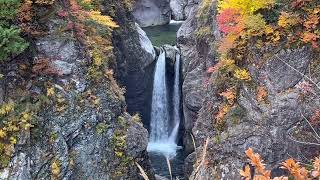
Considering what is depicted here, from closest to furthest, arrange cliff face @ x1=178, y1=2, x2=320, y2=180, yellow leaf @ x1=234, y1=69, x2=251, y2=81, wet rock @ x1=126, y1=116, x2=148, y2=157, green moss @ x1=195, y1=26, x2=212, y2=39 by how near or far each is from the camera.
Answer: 1. cliff face @ x1=178, y1=2, x2=320, y2=180
2. yellow leaf @ x1=234, y1=69, x2=251, y2=81
3. wet rock @ x1=126, y1=116, x2=148, y2=157
4. green moss @ x1=195, y1=26, x2=212, y2=39

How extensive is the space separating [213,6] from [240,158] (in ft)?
33.0

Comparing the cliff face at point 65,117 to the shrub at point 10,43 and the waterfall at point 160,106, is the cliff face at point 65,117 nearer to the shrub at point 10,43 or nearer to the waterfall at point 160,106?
the shrub at point 10,43

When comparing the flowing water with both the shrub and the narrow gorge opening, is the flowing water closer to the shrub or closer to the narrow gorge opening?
the narrow gorge opening

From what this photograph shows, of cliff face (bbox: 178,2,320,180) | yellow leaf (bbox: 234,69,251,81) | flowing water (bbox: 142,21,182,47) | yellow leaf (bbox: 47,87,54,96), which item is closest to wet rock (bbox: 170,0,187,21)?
flowing water (bbox: 142,21,182,47)

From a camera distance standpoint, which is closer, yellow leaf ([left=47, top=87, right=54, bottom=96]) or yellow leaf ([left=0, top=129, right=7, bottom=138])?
yellow leaf ([left=0, top=129, right=7, bottom=138])

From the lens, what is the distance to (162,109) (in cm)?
2459

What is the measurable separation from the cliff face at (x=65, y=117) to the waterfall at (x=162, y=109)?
367 inches

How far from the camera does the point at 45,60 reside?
516 inches

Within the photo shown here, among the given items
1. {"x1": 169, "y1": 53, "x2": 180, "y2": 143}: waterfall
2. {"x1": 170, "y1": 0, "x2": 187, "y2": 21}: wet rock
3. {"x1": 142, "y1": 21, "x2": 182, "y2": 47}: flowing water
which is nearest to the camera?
{"x1": 169, "y1": 53, "x2": 180, "y2": 143}: waterfall

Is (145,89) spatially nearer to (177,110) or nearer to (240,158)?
(177,110)

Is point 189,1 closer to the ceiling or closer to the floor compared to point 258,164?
closer to the floor

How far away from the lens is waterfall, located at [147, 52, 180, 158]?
23.8 metres

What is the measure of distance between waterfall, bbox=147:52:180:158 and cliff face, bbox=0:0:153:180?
9.32 m

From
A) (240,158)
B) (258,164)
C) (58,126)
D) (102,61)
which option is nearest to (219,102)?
(240,158)
